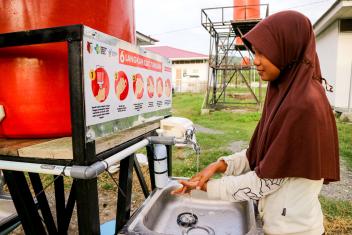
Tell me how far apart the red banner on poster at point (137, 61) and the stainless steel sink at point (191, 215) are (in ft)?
2.58

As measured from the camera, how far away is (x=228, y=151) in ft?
20.1

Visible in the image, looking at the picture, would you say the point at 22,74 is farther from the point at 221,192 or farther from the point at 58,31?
the point at 221,192

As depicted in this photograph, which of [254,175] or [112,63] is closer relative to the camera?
[112,63]

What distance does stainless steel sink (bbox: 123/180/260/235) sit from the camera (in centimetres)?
171

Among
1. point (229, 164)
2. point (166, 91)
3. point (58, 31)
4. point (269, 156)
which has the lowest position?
point (229, 164)

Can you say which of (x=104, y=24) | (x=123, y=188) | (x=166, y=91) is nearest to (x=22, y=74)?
(x=104, y=24)

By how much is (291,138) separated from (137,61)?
2.59 feet

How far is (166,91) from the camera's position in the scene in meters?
1.95

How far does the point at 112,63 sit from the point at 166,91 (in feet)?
2.54

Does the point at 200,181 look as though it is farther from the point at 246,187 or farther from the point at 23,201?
the point at 23,201

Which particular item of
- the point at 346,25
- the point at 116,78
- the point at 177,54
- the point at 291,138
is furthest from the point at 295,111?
the point at 177,54

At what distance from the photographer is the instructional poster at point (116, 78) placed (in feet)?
3.49

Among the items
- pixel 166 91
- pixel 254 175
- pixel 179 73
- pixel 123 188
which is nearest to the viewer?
pixel 254 175

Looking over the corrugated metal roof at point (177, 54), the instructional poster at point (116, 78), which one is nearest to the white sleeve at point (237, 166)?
the instructional poster at point (116, 78)
